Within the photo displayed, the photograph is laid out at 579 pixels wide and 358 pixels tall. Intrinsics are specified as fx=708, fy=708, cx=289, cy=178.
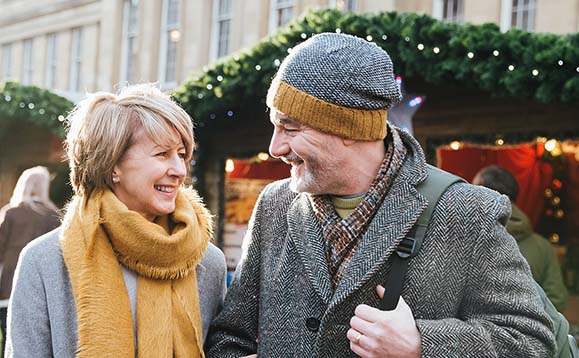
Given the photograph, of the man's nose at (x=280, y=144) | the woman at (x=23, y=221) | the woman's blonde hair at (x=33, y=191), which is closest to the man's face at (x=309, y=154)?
the man's nose at (x=280, y=144)

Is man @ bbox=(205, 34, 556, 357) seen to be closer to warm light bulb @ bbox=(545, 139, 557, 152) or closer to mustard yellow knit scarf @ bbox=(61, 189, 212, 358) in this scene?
mustard yellow knit scarf @ bbox=(61, 189, 212, 358)

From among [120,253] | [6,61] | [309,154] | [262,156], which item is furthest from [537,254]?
[6,61]

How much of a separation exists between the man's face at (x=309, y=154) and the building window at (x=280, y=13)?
11448mm

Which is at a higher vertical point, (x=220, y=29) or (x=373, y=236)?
(x=220, y=29)

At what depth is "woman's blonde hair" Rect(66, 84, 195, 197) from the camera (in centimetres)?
236

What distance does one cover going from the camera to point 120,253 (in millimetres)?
2371

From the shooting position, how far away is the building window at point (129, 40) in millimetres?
17172

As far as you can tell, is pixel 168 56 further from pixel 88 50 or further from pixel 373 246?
pixel 373 246

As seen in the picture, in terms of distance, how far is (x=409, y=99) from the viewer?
Result: 6.03m

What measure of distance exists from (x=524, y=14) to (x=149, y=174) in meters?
8.44

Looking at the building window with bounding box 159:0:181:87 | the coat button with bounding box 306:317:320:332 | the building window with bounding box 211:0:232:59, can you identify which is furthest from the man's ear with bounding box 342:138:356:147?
the building window with bounding box 159:0:181:87

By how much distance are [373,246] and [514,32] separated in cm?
343

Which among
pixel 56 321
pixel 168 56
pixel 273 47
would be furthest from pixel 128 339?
pixel 168 56

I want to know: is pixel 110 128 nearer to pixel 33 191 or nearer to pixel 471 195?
pixel 471 195
